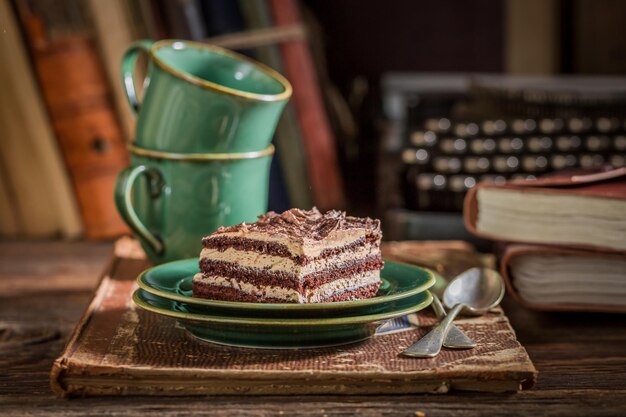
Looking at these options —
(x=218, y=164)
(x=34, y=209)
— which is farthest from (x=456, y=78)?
(x=218, y=164)

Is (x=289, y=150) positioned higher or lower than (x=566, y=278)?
lower

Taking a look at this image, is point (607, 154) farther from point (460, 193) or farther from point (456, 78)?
point (456, 78)

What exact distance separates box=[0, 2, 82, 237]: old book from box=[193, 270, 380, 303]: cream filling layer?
1.41 metres

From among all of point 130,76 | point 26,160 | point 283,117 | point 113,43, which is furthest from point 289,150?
point 130,76

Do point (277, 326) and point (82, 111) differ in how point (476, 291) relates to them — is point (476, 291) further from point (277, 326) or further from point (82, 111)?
point (82, 111)

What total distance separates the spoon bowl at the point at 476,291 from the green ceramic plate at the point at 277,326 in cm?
14

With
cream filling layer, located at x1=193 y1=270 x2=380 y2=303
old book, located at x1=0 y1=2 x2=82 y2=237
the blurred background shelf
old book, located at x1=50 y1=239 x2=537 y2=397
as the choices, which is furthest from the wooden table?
old book, located at x1=0 y1=2 x2=82 y2=237

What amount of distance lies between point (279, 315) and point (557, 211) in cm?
47

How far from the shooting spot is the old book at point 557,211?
1214 millimetres

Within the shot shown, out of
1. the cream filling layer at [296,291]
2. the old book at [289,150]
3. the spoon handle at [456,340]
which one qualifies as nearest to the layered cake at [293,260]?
the cream filling layer at [296,291]

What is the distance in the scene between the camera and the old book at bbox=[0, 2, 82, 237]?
2297 mm

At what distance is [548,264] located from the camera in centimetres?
124

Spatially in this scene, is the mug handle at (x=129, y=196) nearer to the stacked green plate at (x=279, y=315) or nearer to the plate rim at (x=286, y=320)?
the stacked green plate at (x=279, y=315)

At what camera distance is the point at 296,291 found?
0.99 metres
